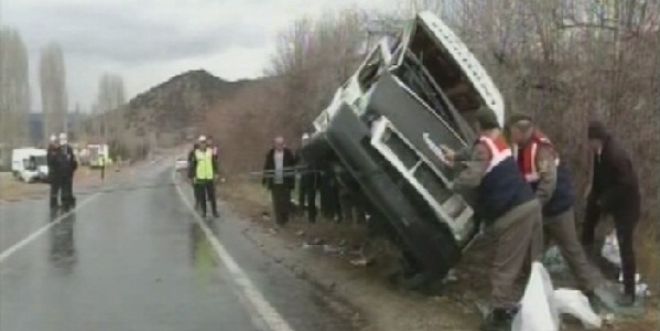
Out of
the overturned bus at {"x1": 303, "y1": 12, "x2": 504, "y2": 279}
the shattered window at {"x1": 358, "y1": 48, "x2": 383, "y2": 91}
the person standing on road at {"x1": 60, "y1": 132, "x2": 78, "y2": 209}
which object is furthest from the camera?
the person standing on road at {"x1": 60, "y1": 132, "x2": 78, "y2": 209}

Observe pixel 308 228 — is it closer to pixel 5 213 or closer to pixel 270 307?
pixel 270 307

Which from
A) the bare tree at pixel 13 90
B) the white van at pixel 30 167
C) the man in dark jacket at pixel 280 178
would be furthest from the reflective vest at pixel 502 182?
the bare tree at pixel 13 90

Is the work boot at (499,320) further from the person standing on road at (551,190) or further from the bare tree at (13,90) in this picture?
the bare tree at (13,90)

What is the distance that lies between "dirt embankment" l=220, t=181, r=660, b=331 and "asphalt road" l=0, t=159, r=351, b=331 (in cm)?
32

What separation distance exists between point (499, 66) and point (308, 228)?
17.5 ft

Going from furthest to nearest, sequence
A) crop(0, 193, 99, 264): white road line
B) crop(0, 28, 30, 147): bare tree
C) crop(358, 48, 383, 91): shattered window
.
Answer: crop(0, 28, 30, 147): bare tree
crop(0, 193, 99, 264): white road line
crop(358, 48, 383, 91): shattered window

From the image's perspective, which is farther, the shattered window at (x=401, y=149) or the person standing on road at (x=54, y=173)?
the person standing on road at (x=54, y=173)

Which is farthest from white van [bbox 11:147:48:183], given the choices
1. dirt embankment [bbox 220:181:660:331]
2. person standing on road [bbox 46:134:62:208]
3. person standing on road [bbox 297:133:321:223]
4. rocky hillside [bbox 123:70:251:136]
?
rocky hillside [bbox 123:70:251:136]

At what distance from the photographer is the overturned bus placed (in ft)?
27.5

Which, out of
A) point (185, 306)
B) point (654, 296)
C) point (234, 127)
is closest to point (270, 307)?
point (185, 306)

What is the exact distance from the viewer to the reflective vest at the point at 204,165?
19.9m

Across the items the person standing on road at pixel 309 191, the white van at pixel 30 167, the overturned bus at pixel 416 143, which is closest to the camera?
the overturned bus at pixel 416 143

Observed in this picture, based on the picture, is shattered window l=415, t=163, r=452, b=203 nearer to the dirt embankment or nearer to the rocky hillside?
the dirt embankment

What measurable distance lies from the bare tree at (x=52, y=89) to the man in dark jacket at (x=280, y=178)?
104 meters
